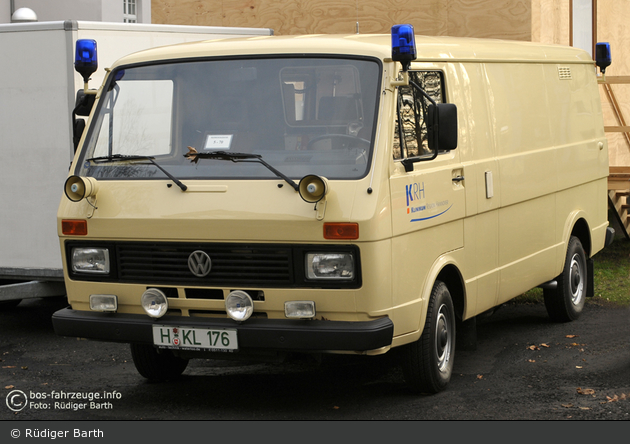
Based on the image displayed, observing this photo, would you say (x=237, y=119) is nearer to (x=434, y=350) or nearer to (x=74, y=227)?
(x=74, y=227)

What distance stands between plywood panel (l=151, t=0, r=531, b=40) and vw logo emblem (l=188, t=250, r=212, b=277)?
7.73 m

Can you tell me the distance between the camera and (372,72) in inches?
223

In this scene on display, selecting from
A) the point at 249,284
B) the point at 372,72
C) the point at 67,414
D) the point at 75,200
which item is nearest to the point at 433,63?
the point at 372,72

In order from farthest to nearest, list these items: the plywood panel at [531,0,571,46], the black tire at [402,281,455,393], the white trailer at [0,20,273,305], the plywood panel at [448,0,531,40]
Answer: the plywood panel at [531,0,571,46]
the plywood panel at [448,0,531,40]
the white trailer at [0,20,273,305]
the black tire at [402,281,455,393]

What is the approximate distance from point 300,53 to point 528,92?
2602 millimetres

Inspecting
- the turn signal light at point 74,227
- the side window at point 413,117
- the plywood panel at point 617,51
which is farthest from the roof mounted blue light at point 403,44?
the plywood panel at point 617,51

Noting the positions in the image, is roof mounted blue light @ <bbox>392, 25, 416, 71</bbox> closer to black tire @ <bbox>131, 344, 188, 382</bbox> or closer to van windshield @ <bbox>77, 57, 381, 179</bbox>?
van windshield @ <bbox>77, 57, 381, 179</bbox>

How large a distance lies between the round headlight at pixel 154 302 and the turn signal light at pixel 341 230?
3.74ft

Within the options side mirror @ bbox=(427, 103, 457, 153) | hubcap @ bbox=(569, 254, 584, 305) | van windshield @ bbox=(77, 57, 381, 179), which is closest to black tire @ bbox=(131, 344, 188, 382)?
van windshield @ bbox=(77, 57, 381, 179)

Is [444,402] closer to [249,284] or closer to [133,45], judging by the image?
[249,284]

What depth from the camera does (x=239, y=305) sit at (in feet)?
18.0

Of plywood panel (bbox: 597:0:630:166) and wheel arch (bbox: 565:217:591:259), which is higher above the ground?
plywood panel (bbox: 597:0:630:166)

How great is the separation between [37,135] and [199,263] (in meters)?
3.31

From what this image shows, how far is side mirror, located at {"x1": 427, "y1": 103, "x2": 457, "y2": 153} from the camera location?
18.8ft
